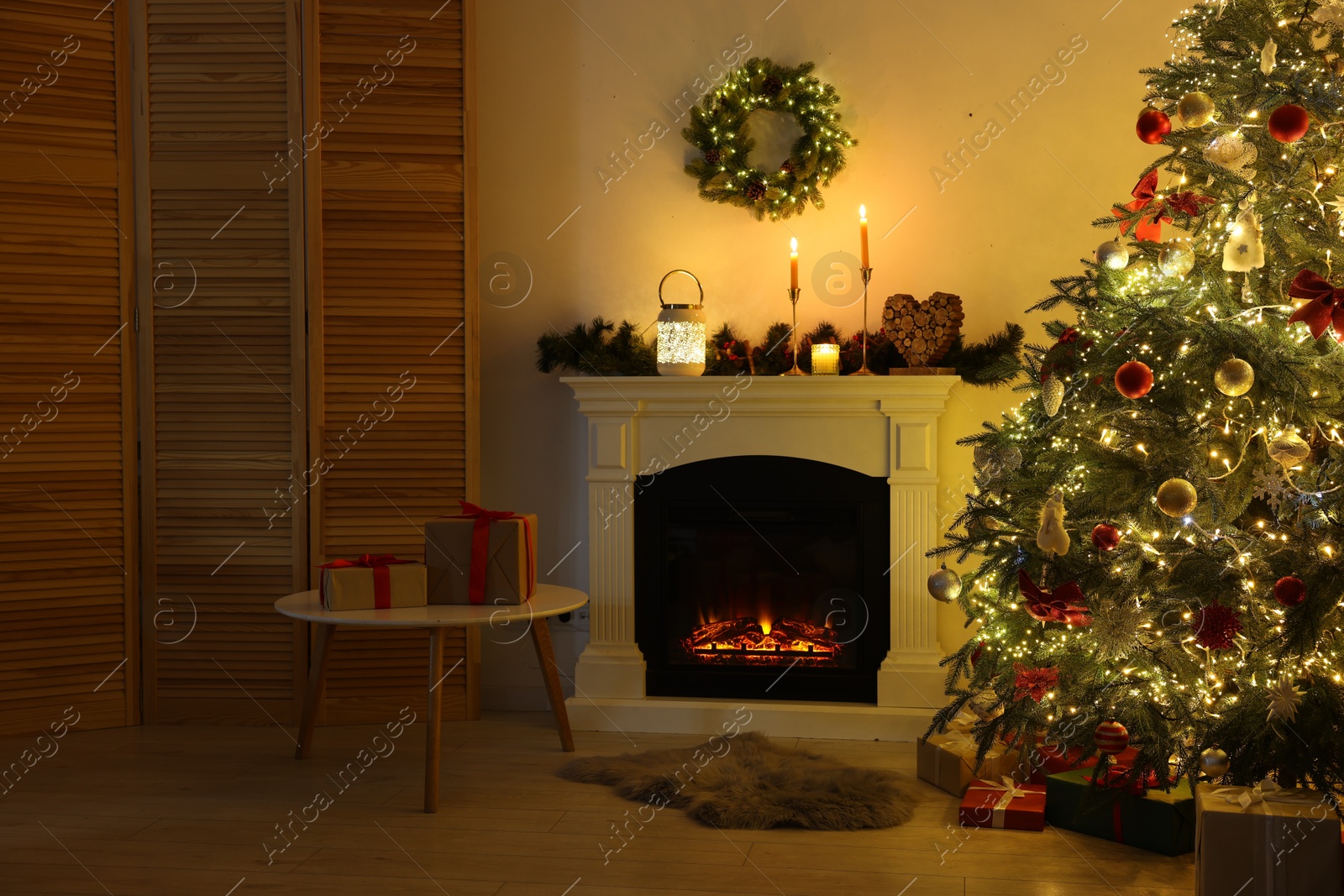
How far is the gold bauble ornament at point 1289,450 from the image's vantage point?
2193 mm

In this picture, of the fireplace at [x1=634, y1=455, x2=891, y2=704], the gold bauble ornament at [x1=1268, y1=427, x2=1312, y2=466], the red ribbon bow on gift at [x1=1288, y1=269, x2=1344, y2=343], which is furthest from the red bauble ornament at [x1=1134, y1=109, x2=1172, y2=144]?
the fireplace at [x1=634, y1=455, x2=891, y2=704]

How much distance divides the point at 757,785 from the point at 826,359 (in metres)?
1.35

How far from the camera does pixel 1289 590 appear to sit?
221 cm

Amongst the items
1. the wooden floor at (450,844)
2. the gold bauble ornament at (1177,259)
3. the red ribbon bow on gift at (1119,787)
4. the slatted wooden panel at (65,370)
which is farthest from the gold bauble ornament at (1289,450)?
the slatted wooden panel at (65,370)

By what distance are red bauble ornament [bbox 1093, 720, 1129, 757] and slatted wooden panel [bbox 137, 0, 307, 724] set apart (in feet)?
8.04

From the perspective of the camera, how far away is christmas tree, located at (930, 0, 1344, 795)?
2281 millimetres

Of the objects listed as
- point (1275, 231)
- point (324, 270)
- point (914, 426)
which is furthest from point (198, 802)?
point (1275, 231)

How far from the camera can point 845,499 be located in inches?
140

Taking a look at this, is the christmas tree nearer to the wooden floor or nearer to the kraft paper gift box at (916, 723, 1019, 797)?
the kraft paper gift box at (916, 723, 1019, 797)

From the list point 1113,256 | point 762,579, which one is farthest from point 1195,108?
point 762,579

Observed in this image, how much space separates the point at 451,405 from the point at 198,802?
1.42 m

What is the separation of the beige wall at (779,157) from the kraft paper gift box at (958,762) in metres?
0.71

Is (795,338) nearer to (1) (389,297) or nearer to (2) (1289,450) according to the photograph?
(1) (389,297)

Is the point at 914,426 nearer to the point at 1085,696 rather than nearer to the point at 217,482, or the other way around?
the point at 1085,696
